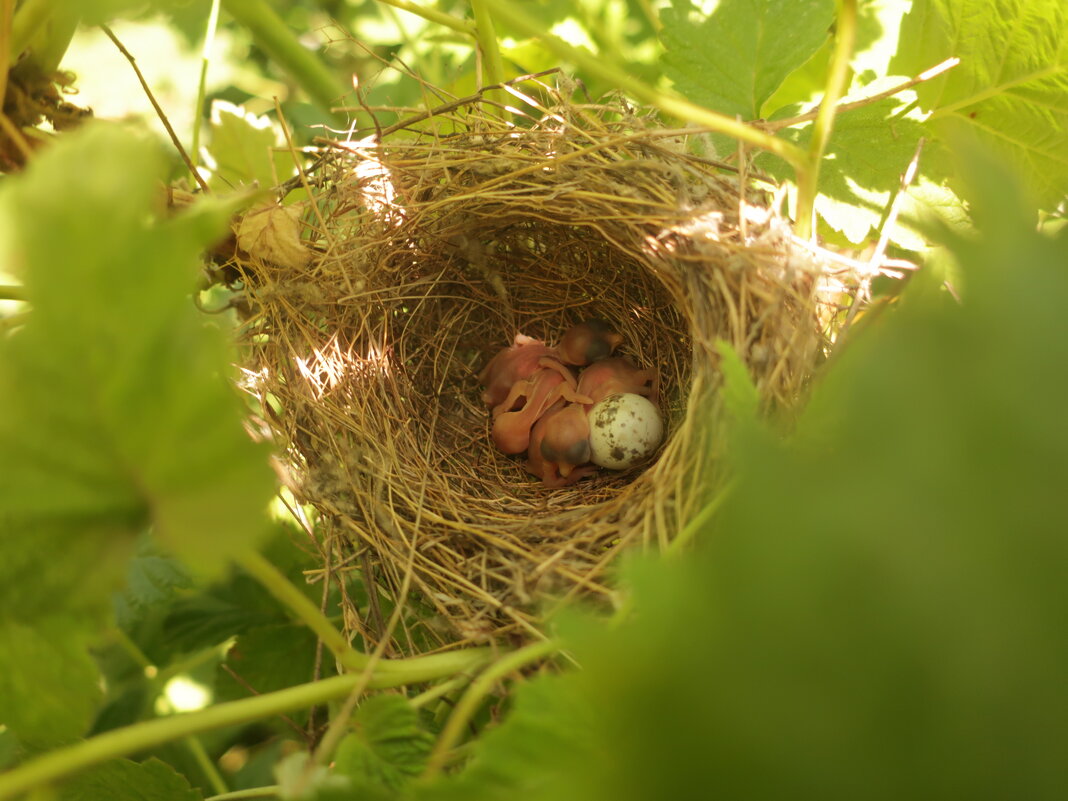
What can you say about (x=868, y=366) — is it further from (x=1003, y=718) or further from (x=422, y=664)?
(x=422, y=664)

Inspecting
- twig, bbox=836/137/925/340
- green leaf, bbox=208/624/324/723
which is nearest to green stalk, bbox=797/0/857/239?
twig, bbox=836/137/925/340

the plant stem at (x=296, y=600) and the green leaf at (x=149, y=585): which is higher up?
the green leaf at (x=149, y=585)

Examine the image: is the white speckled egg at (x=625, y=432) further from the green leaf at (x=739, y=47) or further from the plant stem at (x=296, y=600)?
the plant stem at (x=296, y=600)

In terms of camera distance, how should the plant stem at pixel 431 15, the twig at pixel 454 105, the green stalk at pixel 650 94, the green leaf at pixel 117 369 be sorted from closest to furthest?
1. the green leaf at pixel 117 369
2. the green stalk at pixel 650 94
3. the plant stem at pixel 431 15
4. the twig at pixel 454 105

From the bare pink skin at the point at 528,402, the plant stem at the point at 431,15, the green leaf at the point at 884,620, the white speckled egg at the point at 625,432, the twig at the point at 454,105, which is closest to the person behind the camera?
the green leaf at the point at 884,620

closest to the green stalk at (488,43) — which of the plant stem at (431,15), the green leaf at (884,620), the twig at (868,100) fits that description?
the plant stem at (431,15)

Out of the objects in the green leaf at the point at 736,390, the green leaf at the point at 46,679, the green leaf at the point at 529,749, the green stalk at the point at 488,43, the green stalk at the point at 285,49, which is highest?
the green stalk at the point at 285,49

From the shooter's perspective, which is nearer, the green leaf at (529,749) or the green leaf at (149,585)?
the green leaf at (529,749)
